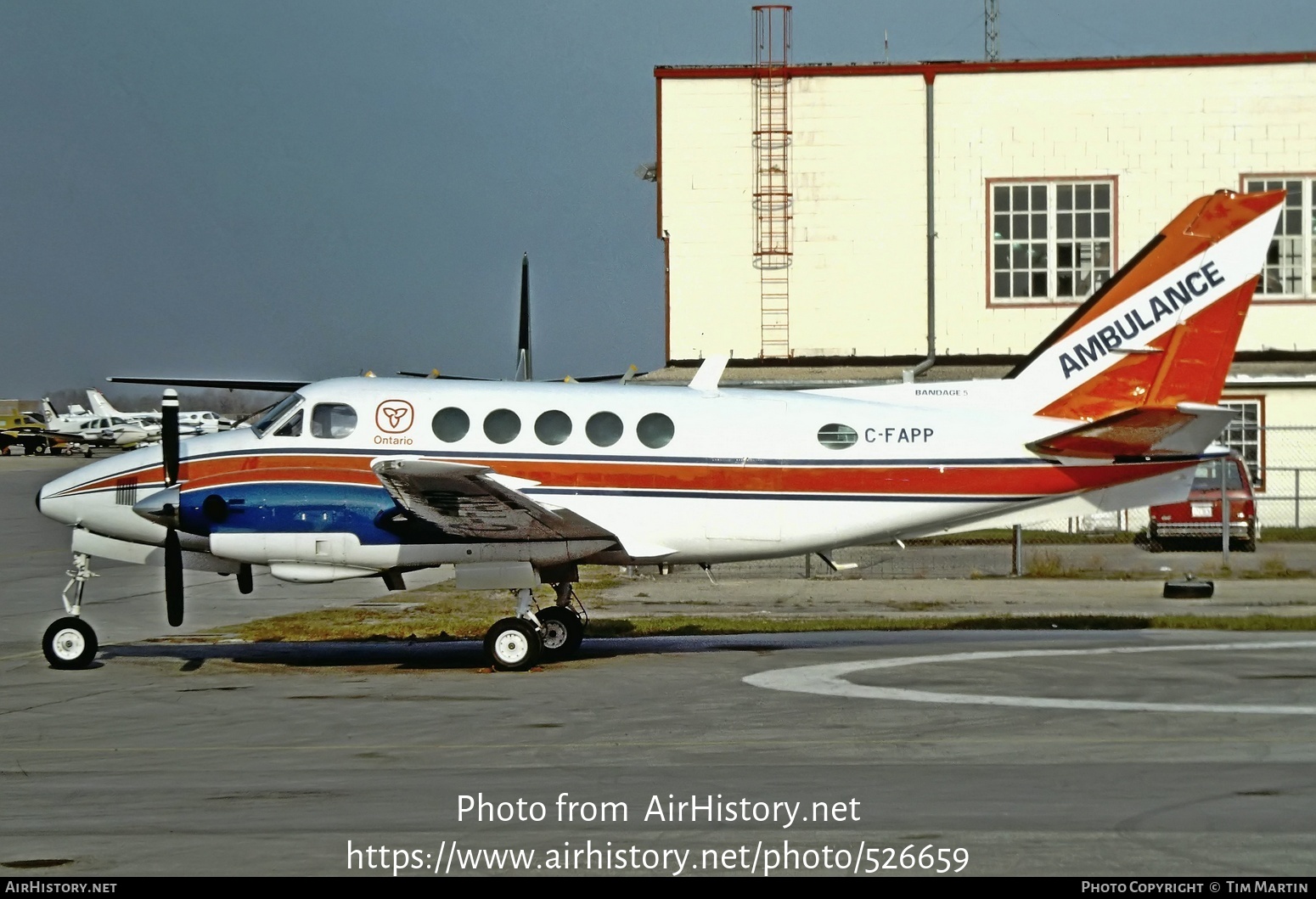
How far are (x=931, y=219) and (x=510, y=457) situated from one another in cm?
2330

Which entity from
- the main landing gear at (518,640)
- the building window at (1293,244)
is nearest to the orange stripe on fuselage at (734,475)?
the main landing gear at (518,640)

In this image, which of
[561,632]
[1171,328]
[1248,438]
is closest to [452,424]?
[561,632]

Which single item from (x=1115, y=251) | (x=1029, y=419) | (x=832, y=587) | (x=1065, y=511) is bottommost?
(x=832, y=587)

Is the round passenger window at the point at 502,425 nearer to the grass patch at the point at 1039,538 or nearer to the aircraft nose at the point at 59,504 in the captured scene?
the aircraft nose at the point at 59,504

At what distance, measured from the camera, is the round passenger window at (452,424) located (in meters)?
16.3

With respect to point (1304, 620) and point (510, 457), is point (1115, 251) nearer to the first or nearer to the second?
point (1304, 620)

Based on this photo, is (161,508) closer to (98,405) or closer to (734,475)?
(734,475)

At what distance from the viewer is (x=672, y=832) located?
852 cm

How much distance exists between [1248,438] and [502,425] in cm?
2592

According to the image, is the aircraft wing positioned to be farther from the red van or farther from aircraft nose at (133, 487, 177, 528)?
the red van

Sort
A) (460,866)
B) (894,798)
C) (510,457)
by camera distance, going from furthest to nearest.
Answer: (510,457) → (894,798) → (460,866)

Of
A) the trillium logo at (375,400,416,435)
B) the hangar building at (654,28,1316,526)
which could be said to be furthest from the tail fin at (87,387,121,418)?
the trillium logo at (375,400,416,435)
